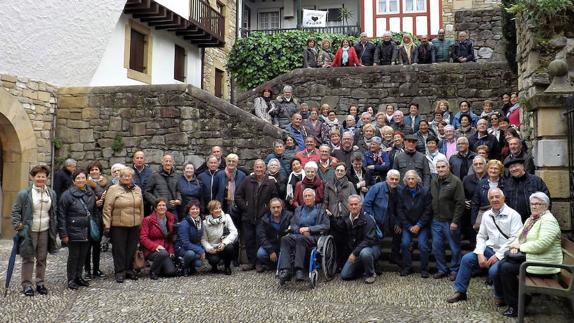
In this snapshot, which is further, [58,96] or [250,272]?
[58,96]

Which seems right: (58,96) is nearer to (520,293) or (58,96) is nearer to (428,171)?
(428,171)

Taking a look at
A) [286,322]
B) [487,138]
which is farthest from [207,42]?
[286,322]

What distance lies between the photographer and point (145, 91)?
984 centimetres

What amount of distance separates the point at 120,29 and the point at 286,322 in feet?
32.9

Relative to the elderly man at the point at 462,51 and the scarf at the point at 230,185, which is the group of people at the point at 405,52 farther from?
the scarf at the point at 230,185

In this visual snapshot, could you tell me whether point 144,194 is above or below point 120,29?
below

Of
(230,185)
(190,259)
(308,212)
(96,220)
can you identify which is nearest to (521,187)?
(308,212)

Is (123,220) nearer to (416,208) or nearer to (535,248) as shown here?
(416,208)

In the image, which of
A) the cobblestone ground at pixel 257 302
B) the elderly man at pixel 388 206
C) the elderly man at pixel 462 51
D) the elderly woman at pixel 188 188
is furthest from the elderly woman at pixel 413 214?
the elderly man at pixel 462 51

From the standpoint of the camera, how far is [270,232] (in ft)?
22.4

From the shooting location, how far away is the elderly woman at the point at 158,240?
6.46 meters

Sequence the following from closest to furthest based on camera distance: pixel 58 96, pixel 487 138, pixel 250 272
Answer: pixel 250 272
pixel 487 138
pixel 58 96

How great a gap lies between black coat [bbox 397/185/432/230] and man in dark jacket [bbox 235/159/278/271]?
1722 millimetres

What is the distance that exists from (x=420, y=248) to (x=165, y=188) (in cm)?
356
